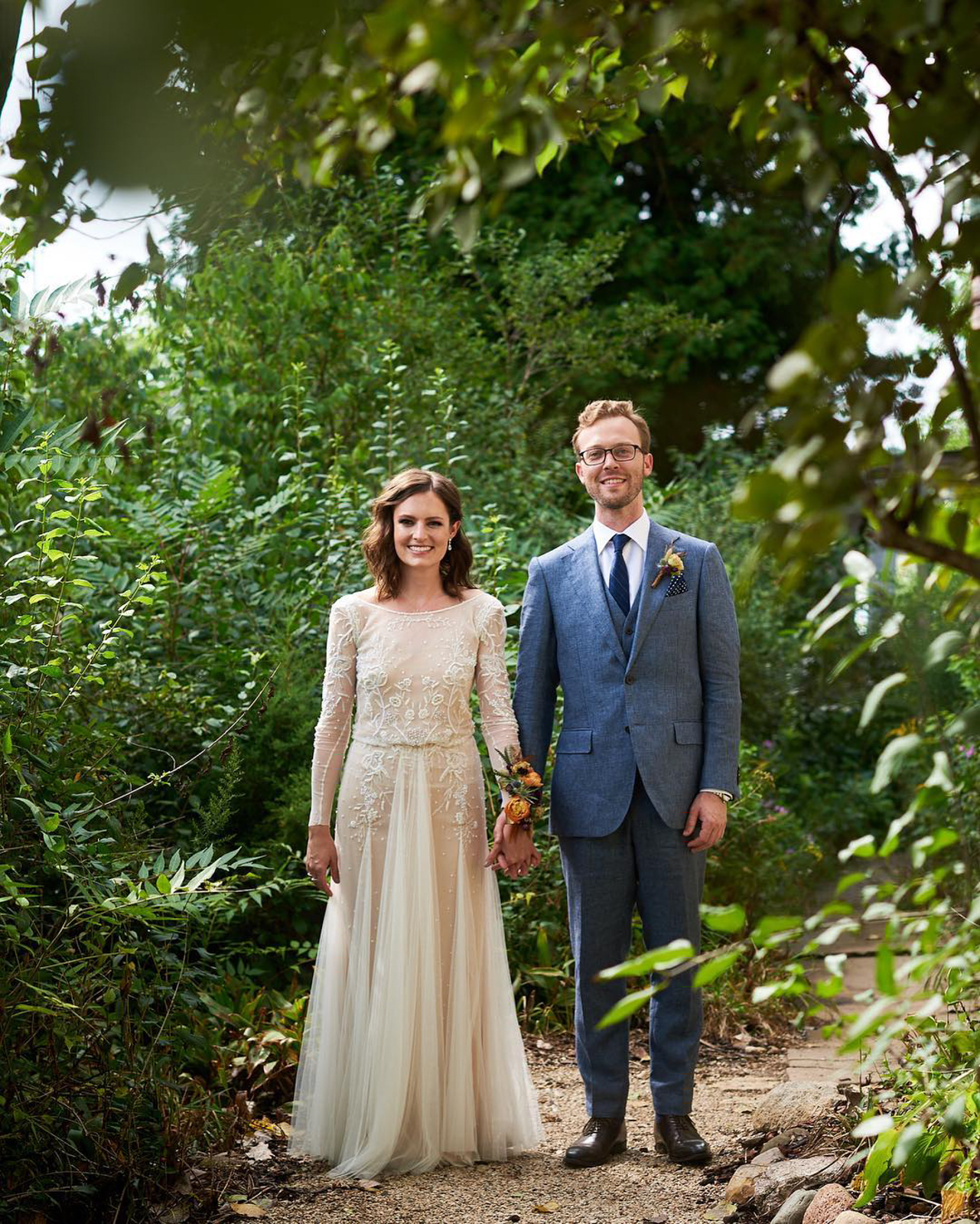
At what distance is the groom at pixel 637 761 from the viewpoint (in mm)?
3619

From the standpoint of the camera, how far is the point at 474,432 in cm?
741

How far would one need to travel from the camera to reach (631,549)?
3812mm

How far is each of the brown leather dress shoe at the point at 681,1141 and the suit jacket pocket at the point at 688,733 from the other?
1.03 m

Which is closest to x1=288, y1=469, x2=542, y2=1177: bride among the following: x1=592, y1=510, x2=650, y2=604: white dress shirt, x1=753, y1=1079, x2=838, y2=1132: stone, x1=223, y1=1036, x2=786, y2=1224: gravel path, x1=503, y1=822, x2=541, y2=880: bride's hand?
x1=503, y1=822, x2=541, y2=880: bride's hand

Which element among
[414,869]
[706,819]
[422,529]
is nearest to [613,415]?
[422,529]

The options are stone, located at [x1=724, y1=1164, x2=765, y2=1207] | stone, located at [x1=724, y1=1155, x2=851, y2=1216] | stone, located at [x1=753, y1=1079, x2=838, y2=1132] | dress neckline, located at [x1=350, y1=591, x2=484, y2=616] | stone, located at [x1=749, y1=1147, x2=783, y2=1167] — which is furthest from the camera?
dress neckline, located at [x1=350, y1=591, x2=484, y2=616]

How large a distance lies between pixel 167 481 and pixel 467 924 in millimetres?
2798

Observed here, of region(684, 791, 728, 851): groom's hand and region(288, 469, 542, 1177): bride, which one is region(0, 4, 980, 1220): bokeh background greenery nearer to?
region(288, 469, 542, 1177): bride

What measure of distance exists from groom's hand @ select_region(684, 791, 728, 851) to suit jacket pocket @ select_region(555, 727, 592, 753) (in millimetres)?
335

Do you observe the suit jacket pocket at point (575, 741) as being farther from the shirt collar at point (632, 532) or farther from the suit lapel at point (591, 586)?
the shirt collar at point (632, 532)

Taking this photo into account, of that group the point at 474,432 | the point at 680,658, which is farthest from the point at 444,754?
the point at 474,432

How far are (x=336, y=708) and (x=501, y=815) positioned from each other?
590 millimetres

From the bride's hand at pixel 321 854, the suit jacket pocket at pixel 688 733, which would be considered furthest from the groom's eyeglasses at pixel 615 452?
the bride's hand at pixel 321 854

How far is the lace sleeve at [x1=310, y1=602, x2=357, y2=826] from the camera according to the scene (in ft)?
12.6
